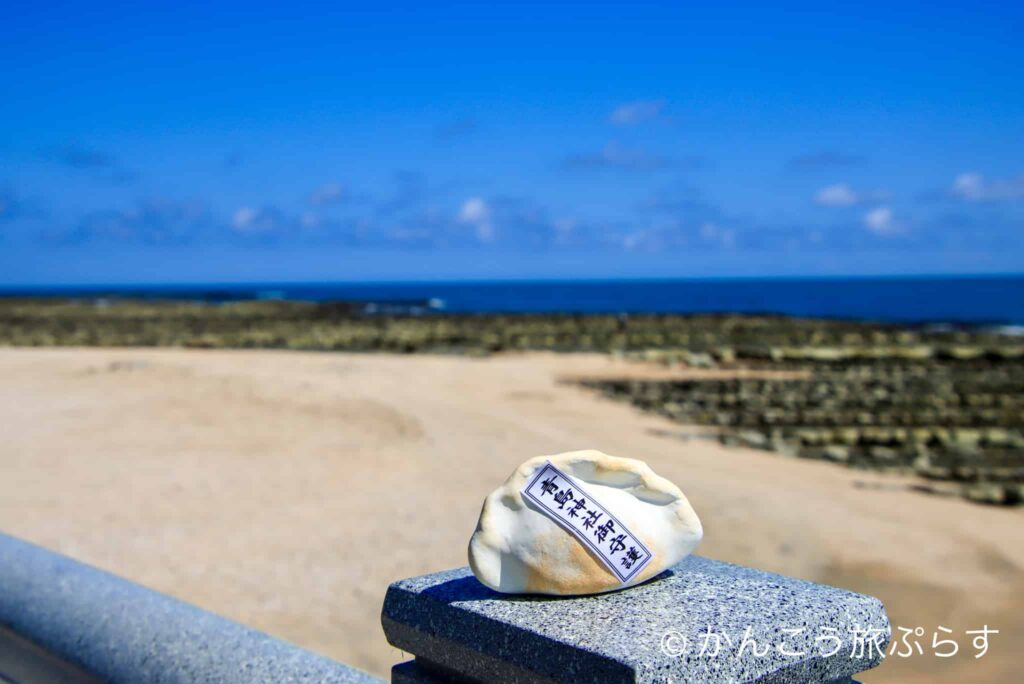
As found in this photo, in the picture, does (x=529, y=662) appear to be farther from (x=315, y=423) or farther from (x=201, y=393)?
(x=201, y=393)

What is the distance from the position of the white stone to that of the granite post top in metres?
0.05

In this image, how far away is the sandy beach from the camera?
243 inches

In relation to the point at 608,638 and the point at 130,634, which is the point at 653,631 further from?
the point at 130,634

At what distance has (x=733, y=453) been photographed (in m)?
10.8

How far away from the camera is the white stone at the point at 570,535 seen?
2125 millimetres

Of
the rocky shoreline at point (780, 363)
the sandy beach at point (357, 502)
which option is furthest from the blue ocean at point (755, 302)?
the sandy beach at point (357, 502)

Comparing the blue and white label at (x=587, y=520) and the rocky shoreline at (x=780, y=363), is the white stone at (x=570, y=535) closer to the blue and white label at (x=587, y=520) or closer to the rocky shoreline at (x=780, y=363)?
the blue and white label at (x=587, y=520)

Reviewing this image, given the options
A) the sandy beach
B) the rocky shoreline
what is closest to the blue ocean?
the rocky shoreline

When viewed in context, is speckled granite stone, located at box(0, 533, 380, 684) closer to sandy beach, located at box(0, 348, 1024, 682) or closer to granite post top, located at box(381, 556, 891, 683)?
granite post top, located at box(381, 556, 891, 683)

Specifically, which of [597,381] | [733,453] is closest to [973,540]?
[733,453]

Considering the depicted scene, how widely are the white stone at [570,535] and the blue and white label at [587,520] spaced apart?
0.6 inches

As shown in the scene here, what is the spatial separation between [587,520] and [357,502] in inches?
240

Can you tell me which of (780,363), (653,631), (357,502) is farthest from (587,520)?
(780,363)

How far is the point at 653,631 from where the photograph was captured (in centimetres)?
191
